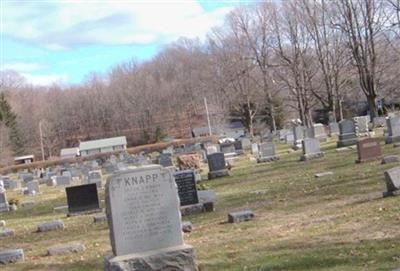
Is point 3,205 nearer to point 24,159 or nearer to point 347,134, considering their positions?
point 347,134

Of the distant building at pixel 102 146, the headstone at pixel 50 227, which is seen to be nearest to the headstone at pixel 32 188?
the headstone at pixel 50 227

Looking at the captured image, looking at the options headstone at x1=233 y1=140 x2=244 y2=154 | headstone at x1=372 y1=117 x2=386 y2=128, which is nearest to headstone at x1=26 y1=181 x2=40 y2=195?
headstone at x1=233 y1=140 x2=244 y2=154

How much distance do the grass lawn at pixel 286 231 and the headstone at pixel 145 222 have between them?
846 millimetres

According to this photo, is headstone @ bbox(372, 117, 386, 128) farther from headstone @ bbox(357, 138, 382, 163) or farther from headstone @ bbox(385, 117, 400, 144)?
headstone @ bbox(357, 138, 382, 163)

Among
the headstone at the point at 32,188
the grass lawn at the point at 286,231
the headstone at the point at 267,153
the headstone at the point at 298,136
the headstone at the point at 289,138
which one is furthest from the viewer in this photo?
the headstone at the point at 289,138

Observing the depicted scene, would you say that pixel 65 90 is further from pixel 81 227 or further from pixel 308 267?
pixel 308 267

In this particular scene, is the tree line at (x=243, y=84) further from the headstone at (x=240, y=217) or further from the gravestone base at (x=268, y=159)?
the headstone at (x=240, y=217)

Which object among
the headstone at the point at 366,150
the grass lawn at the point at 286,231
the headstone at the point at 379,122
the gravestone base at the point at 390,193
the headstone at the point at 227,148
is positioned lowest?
the grass lawn at the point at 286,231

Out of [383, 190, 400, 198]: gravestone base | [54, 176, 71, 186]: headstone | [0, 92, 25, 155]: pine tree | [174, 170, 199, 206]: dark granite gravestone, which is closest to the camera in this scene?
[383, 190, 400, 198]: gravestone base

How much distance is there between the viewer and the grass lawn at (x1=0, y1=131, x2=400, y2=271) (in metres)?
7.67

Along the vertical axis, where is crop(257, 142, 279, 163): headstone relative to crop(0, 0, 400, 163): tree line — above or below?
below

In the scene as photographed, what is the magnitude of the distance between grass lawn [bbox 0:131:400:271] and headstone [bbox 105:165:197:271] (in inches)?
33.3

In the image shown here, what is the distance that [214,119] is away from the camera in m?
84.7

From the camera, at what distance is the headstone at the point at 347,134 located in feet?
93.1
